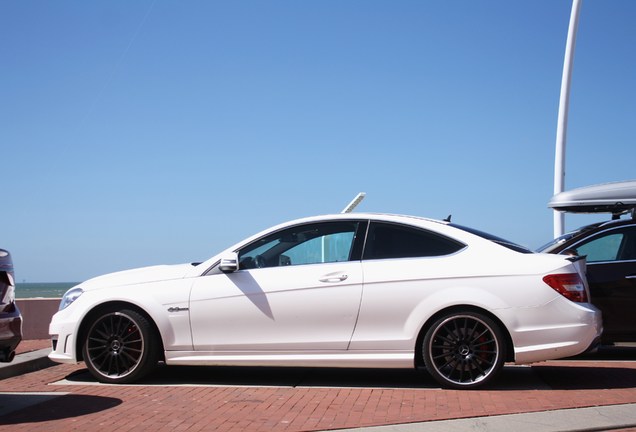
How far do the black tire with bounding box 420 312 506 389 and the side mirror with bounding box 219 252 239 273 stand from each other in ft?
6.04

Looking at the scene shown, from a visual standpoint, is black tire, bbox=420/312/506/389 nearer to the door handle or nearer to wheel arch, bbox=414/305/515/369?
wheel arch, bbox=414/305/515/369

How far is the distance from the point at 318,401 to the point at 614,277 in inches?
157

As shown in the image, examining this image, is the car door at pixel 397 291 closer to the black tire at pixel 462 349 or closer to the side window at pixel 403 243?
the side window at pixel 403 243

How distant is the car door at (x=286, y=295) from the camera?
6.83m

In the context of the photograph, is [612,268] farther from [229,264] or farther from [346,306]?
[229,264]

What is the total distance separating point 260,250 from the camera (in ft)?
23.7

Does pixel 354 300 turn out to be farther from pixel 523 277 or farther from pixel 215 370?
pixel 215 370

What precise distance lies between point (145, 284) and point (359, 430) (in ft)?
9.48

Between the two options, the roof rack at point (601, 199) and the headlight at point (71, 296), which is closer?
the headlight at point (71, 296)

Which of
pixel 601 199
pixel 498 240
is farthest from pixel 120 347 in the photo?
pixel 601 199

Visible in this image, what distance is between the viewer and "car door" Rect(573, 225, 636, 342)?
26.9 feet

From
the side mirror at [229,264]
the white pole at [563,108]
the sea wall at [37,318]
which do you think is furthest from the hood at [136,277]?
the white pole at [563,108]

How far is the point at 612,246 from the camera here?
8.60 meters

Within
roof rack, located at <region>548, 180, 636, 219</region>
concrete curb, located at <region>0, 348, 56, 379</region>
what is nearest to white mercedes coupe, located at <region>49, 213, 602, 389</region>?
concrete curb, located at <region>0, 348, 56, 379</region>
